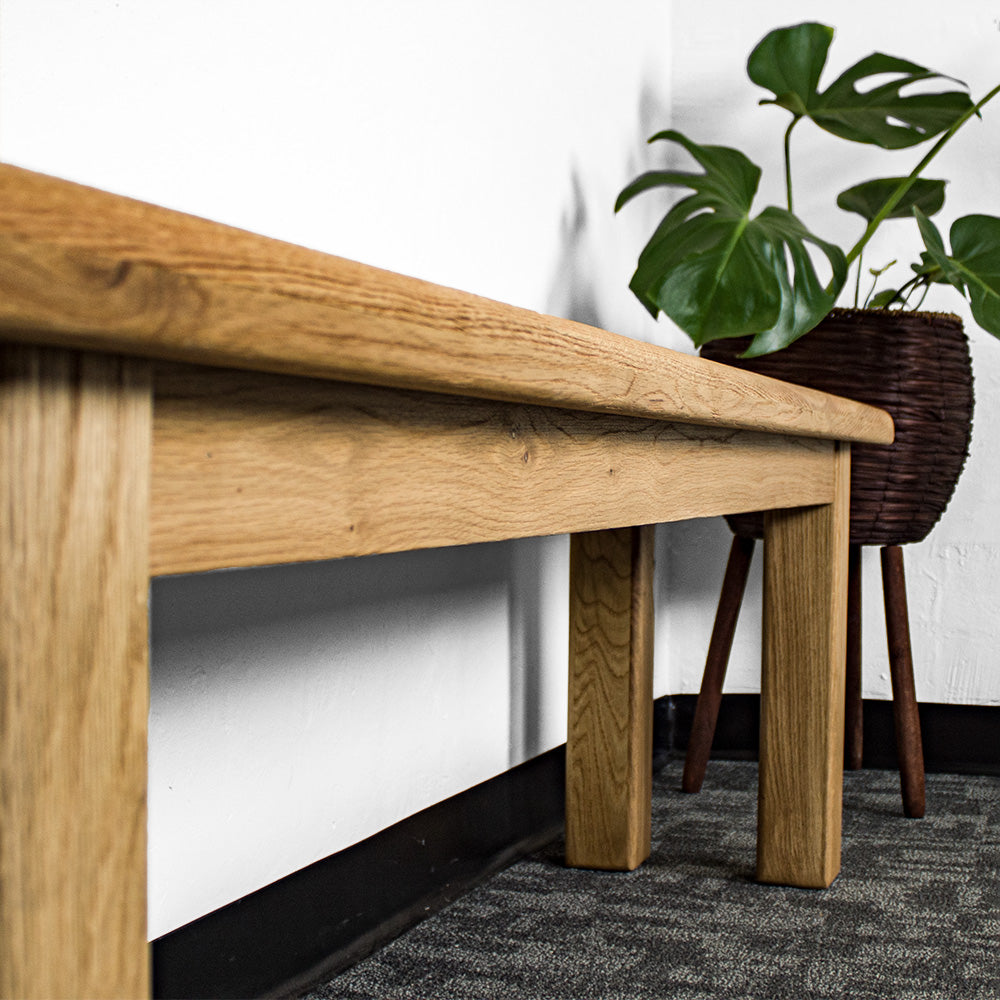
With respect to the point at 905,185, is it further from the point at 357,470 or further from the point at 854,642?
the point at 357,470

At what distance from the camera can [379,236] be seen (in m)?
1.19

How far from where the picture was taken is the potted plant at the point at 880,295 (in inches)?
54.1

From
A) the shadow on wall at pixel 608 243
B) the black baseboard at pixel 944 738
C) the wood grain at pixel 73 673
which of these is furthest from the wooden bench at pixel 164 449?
the black baseboard at pixel 944 738

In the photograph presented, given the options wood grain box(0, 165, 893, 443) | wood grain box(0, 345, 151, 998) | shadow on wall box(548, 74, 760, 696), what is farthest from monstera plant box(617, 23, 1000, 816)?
wood grain box(0, 345, 151, 998)

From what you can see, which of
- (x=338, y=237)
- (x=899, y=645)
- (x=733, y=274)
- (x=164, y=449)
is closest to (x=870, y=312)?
(x=733, y=274)

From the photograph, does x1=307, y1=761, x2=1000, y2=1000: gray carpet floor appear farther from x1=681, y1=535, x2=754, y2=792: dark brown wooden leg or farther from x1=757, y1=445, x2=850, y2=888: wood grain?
x1=681, y1=535, x2=754, y2=792: dark brown wooden leg

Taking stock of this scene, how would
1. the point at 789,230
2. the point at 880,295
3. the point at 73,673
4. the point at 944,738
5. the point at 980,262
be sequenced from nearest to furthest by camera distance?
the point at 73,673, the point at 789,230, the point at 980,262, the point at 880,295, the point at 944,738

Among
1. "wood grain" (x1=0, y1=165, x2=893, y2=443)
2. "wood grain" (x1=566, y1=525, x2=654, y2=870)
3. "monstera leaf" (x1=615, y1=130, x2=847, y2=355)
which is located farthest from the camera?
"wood grain" (x1=566, y1=525, x2=654, y2=870)

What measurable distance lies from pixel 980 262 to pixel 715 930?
0.90 m

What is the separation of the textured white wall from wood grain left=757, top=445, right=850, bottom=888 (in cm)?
34

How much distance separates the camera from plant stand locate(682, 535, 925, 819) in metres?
1.65

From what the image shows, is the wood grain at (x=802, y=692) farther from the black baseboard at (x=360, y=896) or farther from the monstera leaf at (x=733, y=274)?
the black baseboard at (x=360, y=896)

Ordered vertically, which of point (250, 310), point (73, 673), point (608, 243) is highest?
point (608, 243)

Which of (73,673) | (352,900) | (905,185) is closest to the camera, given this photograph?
(73,673)
